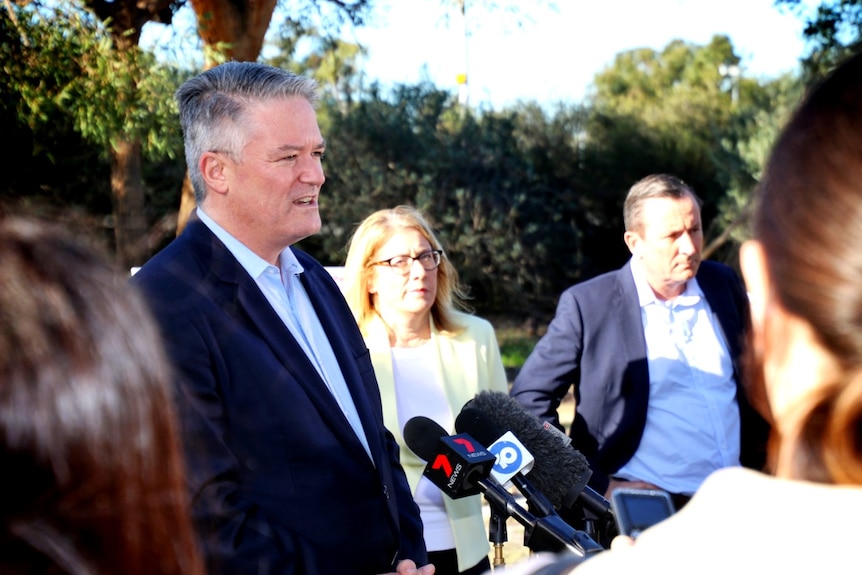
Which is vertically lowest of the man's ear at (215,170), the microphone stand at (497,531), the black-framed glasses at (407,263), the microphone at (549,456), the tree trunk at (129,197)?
the microphone stand at (497,531)

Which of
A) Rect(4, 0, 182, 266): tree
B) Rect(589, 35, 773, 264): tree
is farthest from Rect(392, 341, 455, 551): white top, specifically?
Rect(589, 35, 773, 264): tree

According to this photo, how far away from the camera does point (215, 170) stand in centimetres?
284

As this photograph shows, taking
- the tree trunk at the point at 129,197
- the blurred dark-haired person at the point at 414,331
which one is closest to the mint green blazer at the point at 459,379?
the blurred dark-haired person at the point at 414,331

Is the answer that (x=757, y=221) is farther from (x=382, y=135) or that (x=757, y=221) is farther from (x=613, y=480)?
(x=382, y=135)

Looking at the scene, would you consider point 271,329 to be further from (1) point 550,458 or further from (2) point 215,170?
(1) point 550,458

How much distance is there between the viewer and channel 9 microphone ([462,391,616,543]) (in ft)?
8.66

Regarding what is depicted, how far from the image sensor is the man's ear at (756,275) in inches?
45.4

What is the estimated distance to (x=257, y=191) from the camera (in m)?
2.77

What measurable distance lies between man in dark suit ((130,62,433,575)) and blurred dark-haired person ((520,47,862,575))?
4.13 feet

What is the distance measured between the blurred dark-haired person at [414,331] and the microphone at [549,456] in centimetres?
92

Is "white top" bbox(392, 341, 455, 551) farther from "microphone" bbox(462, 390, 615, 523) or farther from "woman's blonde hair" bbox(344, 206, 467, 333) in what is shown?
"microphone" bbox(462, 390, 615, 523)

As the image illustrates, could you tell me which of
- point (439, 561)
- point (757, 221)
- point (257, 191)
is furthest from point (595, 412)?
point (757, 221)

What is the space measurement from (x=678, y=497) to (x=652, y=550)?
2825 mm

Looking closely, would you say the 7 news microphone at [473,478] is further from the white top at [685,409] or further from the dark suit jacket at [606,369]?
the white top at [685,409]
